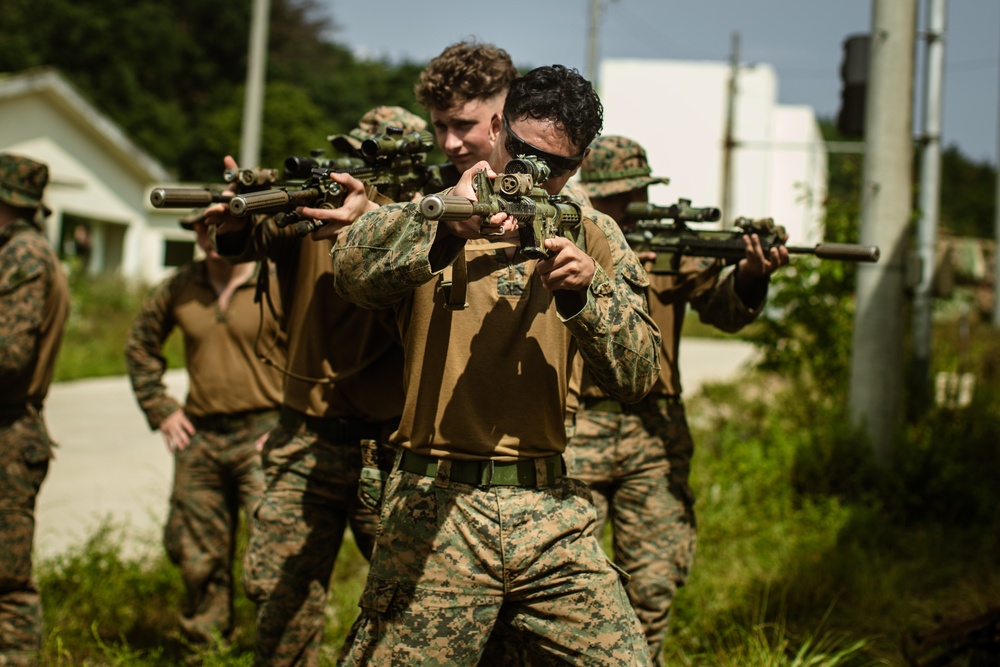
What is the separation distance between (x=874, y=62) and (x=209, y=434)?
527cm

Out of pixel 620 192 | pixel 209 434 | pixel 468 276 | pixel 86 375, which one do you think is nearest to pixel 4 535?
pixel 209 434

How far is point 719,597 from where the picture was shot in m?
5.52

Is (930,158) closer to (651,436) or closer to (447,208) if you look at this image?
(651,436)

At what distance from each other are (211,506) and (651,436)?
2202 millimetres

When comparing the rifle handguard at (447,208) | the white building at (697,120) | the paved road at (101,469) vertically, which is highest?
the white building at (697,120)

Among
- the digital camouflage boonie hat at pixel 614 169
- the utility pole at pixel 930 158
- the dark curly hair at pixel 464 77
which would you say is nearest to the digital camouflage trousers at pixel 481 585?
the dark curly hair at pixel 464 77

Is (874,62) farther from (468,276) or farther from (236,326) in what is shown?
(468,276)

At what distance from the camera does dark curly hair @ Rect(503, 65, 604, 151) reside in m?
2.74

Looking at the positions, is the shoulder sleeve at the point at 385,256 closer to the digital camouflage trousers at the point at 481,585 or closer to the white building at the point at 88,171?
the digital camouflage trousers at the point at 481,585

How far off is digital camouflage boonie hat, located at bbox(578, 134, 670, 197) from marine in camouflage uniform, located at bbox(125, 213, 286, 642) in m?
1.60

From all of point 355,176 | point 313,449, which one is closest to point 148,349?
point 313,449

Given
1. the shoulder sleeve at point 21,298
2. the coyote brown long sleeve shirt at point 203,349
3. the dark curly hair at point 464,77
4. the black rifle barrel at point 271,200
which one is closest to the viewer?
the black rifle barrel at point 271,200

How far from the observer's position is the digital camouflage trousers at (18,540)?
4.16 m

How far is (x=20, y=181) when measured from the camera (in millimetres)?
4449
